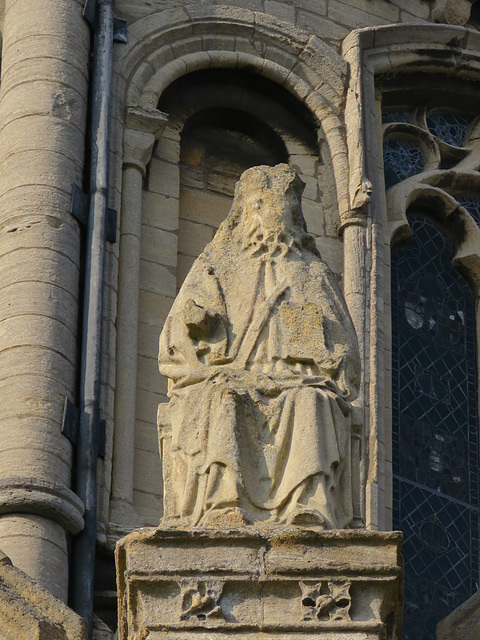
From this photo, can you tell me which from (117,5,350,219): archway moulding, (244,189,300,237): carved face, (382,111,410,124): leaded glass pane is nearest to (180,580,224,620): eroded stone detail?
(244,189,300,237): carved face

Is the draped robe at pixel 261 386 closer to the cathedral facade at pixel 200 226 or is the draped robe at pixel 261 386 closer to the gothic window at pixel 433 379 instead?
the cathedral facade at pixel 200 226

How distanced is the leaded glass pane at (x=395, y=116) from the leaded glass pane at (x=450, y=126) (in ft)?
0.60

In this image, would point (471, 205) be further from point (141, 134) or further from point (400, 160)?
point (141, 134)

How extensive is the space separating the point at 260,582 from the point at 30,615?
1.01 m

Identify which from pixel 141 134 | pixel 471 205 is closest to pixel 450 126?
pixel 471 205

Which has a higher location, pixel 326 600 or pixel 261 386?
pixel 261 386

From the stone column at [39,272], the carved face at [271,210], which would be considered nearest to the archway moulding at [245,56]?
the stone column at [39,272]

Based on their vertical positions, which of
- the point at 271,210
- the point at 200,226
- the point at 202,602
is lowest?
the point at 202,602

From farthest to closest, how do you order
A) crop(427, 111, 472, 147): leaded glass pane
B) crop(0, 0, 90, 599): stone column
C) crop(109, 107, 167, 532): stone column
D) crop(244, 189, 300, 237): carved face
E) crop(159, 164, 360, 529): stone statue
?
crop(427, 111, 472, 147): leaded glass pane < crop(109, 107, 167, 532): stone column < crop(0, 0, 90, 599): stone column < crop(244, 189, 300, 237): carved face < crop(159, 164, 360, 529): stone statue

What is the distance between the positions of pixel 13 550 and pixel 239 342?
2.14 m

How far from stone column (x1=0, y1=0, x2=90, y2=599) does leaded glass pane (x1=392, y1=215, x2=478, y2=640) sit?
7.86ft

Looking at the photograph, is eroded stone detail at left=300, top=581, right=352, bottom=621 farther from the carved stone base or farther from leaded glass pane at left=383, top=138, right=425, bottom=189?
leaded glass pane at left=383, top=138, right=425, bottom=189

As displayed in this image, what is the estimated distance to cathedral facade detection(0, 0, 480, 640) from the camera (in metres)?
11.7

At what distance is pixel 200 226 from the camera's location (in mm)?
13570
